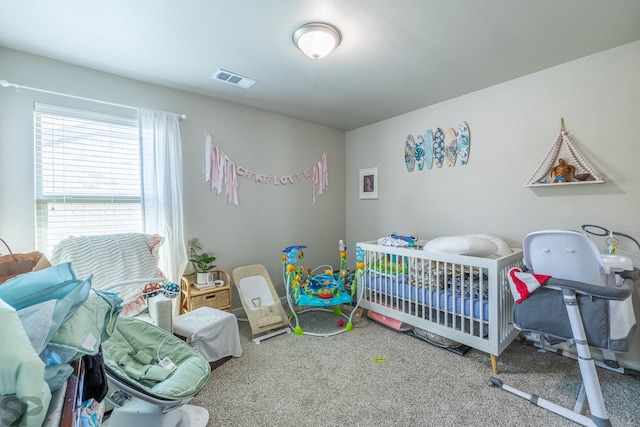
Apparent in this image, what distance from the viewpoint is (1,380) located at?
0.61 metres

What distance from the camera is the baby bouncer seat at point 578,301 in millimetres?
1439

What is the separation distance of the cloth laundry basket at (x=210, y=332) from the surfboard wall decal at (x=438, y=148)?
2491 millimetres

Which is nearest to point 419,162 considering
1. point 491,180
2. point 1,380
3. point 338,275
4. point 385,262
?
point 491,180

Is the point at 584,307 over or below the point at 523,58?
below

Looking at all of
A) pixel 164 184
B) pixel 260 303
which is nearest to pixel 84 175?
pixel 164 184

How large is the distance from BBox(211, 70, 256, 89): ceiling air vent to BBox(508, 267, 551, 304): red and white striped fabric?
246 cm

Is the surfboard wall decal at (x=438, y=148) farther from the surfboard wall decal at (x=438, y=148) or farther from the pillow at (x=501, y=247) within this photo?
the pillow at (x=501, y=247)

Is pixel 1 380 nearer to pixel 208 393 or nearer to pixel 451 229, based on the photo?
pixel 208 393

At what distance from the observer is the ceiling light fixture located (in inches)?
67.5

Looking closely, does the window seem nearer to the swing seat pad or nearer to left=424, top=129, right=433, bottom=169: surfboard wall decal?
the swing seat pad

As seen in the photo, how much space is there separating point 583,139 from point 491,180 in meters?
0.68

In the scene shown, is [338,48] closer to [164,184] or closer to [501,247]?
[164,184]

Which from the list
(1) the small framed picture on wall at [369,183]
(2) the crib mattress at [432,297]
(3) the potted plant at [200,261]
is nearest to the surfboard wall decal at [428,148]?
(1) the small framed picture on wall at [369,183]

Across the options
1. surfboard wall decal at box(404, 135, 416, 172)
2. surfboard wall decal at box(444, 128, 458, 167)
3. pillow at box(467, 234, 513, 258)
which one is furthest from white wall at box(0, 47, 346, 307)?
A: pillow at box(467, 234, 513, 258)
